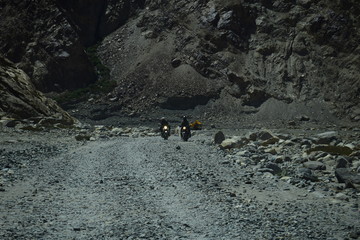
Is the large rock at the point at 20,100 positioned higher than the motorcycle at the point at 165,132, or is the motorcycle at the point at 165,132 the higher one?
the large rock at the point at 20,100

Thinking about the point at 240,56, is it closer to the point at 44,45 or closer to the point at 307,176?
the point at 44,45

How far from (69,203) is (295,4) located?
275 feet

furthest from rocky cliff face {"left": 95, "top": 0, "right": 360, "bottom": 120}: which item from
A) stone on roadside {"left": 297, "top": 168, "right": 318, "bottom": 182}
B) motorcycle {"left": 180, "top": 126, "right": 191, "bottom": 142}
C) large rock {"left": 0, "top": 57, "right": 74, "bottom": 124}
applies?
stone on roadside {"left": 297, "top": 168, "right": 318, "bottom": 182}

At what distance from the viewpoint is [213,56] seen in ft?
266

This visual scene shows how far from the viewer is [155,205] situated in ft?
30.3

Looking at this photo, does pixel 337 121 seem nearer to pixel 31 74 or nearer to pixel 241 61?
pixel 241 61

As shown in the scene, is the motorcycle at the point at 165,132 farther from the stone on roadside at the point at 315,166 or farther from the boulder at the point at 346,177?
the boulder at the point at 346,177

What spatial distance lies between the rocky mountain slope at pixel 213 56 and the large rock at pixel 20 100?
25.7 metres

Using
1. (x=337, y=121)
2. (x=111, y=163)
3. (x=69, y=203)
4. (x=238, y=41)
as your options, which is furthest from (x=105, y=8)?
(x=69, y=203)

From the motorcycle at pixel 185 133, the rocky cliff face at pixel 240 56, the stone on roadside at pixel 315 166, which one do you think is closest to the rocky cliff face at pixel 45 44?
the rocky cliff face at pixel 240 56

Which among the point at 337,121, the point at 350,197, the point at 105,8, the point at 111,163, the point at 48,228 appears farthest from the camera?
the point at 105,8

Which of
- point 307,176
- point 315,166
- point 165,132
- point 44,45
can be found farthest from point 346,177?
point 44,45

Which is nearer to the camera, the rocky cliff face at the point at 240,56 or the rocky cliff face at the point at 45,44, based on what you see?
the rocky cliff face at the point at 240,56

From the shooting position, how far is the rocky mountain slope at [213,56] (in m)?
73.5
